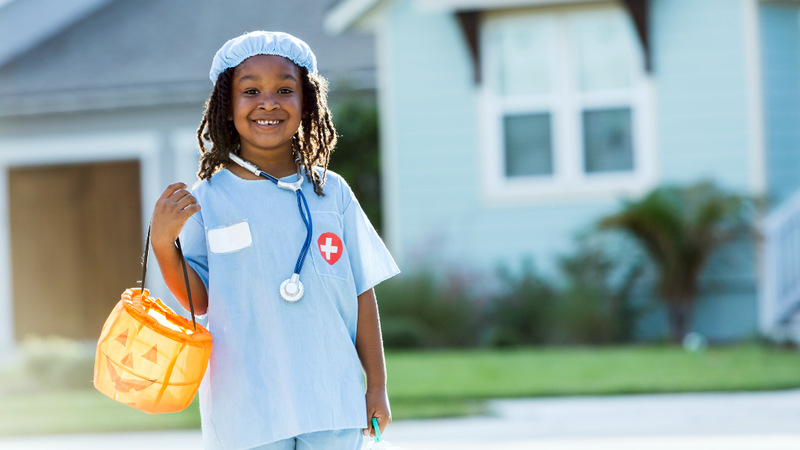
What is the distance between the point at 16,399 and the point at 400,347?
3506mm

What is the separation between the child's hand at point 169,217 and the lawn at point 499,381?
4.07m

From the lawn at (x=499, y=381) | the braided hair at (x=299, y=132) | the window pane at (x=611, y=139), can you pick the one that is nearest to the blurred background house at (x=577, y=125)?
the window pane at (x=611, y=139)

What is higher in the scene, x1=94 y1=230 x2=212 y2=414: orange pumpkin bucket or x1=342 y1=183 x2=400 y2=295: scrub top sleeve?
x1=342 y1=183 x2=400 y2=295: scrub top sleeve

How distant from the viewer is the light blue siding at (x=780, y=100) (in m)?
10.4

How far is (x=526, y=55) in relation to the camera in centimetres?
1062

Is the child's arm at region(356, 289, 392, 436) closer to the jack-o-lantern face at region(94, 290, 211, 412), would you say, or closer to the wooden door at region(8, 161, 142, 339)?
the jack-o-lantern face at region(94, 290, 211, 412)

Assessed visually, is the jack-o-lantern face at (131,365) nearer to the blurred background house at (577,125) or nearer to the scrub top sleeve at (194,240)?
the scrub top sleeve at (194,240)

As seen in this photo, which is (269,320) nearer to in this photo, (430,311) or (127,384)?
(127,384)

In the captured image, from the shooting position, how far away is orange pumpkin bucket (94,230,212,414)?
7.64ft

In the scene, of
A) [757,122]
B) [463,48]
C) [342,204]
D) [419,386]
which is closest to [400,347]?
[419,386]

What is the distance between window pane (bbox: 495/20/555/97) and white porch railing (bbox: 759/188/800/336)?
2677 millimetres

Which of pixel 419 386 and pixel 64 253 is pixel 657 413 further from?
pixel 64 253

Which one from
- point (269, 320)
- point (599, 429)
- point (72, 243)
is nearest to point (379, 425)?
point (269, 320)

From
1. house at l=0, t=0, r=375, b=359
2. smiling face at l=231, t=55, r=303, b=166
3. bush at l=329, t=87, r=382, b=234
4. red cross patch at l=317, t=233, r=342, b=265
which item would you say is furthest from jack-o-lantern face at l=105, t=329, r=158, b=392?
house at l=0, t=0, r=375, b=359
